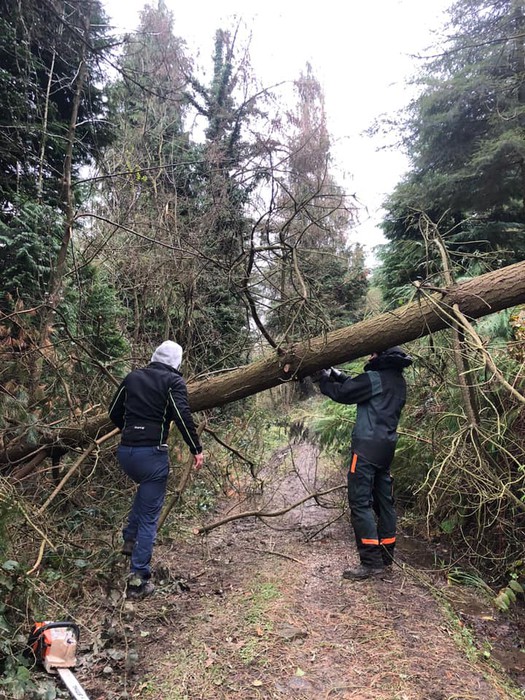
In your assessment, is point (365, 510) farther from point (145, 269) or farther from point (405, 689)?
point (145, 269)

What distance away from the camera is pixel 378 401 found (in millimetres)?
3691

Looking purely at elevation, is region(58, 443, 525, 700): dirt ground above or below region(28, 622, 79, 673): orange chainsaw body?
below

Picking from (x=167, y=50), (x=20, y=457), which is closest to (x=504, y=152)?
(x=167, y=50)

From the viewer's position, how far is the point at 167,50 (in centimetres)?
945

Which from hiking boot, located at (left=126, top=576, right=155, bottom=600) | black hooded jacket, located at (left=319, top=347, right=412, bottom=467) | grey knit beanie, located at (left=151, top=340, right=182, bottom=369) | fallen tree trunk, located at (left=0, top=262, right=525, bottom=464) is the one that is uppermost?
grey knit beanie, located at (left=151, top=340, right=182, bottom=369)

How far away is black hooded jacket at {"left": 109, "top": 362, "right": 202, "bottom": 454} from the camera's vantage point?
3438 mm

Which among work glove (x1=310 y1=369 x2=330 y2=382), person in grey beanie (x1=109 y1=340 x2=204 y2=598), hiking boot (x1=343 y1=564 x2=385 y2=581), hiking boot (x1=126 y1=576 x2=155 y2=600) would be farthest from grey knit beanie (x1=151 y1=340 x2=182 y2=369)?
hiking boot (x1=343 y1=564 x2=385 y2=581)

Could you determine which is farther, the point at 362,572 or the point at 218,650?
the point at 362,572

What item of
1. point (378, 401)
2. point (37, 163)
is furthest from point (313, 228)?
point (378, 401)

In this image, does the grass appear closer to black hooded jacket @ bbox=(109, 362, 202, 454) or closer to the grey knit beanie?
black hooded jacket @ bbox=(109, 362, 202, 454)

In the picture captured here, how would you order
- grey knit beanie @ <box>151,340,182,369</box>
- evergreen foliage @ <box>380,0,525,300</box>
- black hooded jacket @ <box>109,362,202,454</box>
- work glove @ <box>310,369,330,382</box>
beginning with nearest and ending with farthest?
black hooded jacket @ <box>109,362,202,454</box> → grey knit beanie @ <box>151,340,182,369</box> → work glove @ <box>310,369,330,382</box> → evergreen foliage @ <box>380,0,525,300</box>

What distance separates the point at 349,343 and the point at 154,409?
183 cm

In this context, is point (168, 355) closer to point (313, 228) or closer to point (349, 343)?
point (349, 343)

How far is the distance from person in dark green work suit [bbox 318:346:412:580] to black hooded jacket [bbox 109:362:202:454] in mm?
1288
